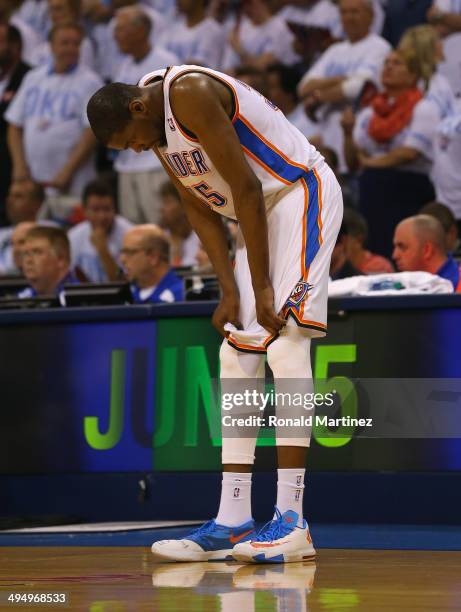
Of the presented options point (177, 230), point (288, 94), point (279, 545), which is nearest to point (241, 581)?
point (279, 545)

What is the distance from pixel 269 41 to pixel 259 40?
0.10 metres

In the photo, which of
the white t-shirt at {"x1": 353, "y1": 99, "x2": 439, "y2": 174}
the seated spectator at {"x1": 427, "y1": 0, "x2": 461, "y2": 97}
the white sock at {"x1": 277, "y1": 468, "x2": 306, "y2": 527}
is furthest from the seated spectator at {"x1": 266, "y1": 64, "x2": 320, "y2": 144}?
the white sock at {"x1": 277, "y1": 468, "x2": 306, "y2": 527}

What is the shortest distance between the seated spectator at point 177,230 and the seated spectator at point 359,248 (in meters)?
2.03

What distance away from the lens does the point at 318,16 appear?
10641mm

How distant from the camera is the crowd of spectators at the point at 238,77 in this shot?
Answer: 28.3ft

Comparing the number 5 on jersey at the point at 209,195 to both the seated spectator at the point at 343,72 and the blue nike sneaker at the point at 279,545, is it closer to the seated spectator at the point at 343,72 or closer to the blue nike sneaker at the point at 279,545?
the blue nike sneaker at the point at 279,545

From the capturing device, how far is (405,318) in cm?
639

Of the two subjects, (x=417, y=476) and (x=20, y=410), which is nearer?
(x=417, y=476)

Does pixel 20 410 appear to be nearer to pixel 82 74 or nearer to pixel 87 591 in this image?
pixel 87 591

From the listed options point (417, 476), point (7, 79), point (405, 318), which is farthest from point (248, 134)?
point (7, 79)

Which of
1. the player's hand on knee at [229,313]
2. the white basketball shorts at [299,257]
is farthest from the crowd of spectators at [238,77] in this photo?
the player's hand on knee at [229,313]

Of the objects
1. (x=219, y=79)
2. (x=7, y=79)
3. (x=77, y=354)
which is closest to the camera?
(x=219, y=79)

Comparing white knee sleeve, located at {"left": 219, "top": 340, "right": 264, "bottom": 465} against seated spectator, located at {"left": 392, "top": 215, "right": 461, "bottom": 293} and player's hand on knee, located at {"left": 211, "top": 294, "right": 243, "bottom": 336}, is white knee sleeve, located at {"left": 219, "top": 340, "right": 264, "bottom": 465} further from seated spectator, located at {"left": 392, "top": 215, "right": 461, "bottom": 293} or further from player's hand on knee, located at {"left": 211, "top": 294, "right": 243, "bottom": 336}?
seated spectator, located at {"left": 392, "top": 215, "right": 461, "bottom": 293}

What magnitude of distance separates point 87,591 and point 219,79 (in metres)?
2.15
